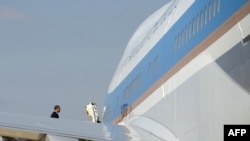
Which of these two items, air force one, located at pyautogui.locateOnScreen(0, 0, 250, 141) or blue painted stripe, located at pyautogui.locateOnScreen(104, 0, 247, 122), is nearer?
air force one, located at pyautogui.locateOnScreen(0, 0, 250, 141)

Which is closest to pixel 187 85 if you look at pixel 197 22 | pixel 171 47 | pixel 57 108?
pixel 197 22

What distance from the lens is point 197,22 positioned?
11.9 m

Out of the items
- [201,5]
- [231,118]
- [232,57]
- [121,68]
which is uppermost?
[121,68]

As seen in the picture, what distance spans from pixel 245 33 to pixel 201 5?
2661mm

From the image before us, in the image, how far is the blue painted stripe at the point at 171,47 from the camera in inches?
409

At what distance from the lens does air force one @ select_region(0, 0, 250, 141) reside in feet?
31.9

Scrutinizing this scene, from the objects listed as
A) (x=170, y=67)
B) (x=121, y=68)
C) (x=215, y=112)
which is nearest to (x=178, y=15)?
(x=170, y=67)

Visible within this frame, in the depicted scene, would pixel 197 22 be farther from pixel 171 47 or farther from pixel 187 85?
pixel 171 47

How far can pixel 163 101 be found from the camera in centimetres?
1334

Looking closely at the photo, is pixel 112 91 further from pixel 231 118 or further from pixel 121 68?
pixel 231 118

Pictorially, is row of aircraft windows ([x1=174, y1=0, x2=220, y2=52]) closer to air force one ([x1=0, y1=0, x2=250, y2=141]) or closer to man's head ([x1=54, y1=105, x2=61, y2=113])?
air force one ([x1=0, y1=0, x2=250, y2=141])

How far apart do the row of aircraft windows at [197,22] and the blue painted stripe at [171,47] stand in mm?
70

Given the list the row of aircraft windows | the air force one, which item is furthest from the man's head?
the row of aircraft windows

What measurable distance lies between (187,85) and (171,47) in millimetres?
1876
